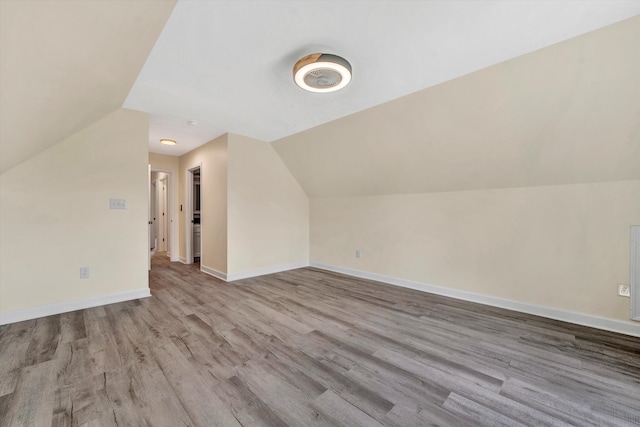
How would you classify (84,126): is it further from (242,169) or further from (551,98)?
(551,98)

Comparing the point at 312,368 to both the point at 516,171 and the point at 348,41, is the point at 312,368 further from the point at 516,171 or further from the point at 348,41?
the point at 516,171

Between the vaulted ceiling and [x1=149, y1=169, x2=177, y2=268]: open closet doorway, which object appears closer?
the vaulted ceiling

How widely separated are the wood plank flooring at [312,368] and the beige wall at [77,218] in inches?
14.8

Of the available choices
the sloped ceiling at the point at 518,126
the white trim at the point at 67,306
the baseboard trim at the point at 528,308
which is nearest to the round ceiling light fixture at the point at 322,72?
the sloped ceiling at the point at 518,126

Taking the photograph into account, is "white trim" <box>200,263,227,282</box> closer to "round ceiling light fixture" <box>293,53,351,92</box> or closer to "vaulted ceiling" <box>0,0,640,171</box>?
"vaulted ceiling" <box>0,0,640,171</box>

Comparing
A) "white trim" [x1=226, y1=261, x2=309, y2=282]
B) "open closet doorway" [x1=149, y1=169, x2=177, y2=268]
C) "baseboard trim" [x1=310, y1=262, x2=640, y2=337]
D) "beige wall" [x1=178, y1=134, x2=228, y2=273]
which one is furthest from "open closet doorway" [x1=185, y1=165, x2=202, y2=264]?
"baseboard trim" [x1=310, y1=262, x2=640, y2=337]

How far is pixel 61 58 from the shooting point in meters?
1.38

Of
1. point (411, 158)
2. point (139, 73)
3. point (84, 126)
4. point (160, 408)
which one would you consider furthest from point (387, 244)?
point (84, 126)

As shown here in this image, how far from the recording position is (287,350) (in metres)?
2.05

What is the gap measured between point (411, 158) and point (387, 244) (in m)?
1.44

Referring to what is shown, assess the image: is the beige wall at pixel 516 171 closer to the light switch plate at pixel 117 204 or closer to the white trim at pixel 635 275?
the white trim at pixel 635 275

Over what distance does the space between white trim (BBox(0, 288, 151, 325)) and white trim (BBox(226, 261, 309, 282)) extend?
114cm

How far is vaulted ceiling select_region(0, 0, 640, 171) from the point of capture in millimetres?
1245

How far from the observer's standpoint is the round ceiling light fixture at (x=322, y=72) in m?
1.92
